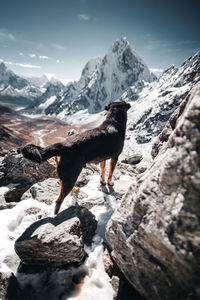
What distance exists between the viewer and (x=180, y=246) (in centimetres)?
166

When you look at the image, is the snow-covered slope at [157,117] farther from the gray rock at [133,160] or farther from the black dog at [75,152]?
the black dog at [75,152]

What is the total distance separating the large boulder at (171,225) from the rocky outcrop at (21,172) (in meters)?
4.64

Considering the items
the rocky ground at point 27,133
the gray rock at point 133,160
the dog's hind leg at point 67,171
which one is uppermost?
the dog's hind leg at point 67,171

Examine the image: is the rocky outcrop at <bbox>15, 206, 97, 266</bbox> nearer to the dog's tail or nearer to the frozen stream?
the frozen stream

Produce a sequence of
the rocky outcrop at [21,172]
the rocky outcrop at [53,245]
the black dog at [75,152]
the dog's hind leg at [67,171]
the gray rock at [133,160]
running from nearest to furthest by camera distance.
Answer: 1. the rocky outcrop at [53,245]
2. the black dog at [75,152]
3. the dog's hind leg at [67,171]
4. the rocky outcrop at [21,172]
5. the gray rock at [133,160]

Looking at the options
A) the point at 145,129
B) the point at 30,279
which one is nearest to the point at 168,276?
the point at 30,279

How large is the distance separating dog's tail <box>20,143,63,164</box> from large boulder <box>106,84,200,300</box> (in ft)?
7.10

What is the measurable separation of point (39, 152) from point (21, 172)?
3.20m

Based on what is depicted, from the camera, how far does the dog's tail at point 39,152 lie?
3289 mm

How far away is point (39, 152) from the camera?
3410mm

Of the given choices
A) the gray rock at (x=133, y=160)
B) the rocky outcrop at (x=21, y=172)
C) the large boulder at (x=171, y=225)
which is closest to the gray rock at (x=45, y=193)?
the rocky outcrop at (x=21, y=172)

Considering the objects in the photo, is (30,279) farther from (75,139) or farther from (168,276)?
(75,139)

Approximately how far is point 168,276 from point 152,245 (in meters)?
0.35

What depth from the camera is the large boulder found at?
161 centimetres
